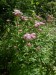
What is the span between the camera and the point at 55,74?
4039 mm

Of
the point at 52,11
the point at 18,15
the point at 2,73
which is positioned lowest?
the point at 52,11

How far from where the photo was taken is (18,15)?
168 inches

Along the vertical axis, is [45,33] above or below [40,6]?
above

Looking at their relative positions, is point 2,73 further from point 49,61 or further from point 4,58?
point 49,61

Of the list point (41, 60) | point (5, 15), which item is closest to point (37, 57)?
point (41, 60)

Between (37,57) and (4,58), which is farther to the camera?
(4,58)

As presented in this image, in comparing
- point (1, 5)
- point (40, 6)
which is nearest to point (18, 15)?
point (1, 5)

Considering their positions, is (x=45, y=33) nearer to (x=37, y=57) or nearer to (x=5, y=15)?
(x=37, y=57)

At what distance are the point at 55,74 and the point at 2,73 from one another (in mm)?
1049

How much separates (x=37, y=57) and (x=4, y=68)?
793mm

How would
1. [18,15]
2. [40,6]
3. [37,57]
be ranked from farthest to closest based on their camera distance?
1. [40,6]
2. [18,15]
3. [37,57]

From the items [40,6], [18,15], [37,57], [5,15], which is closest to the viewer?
[37,57]

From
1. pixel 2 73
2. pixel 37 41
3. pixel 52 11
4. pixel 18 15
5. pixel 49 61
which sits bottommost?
pixel 52 11

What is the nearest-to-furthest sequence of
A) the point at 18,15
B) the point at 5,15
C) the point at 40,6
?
the point at 18,15
the point at 5,15
the point at 40,6
